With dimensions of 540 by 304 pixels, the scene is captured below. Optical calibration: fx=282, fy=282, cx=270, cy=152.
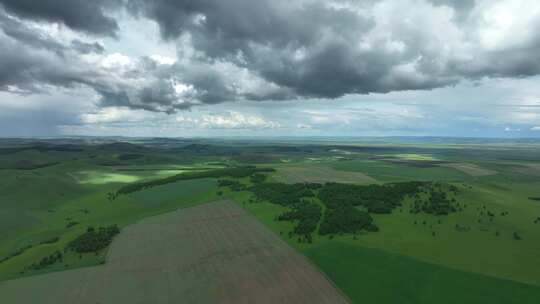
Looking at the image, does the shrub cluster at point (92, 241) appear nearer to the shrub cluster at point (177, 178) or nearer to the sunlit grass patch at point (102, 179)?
the shrub cluster at point (177, 178)

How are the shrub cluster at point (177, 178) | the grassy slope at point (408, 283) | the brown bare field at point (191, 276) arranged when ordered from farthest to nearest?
the shrub cluster at point (177, 178) → the brown bare field at point (191, 276) → the grassy slope at point (408, 283)

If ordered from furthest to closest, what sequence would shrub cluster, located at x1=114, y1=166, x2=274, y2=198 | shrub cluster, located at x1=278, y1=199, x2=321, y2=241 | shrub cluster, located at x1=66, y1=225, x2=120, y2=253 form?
shrub cluster, located at x1=114, y1=166, x2=274, y2=198, shrub cluster, located at x1=278, y1=199, x2=321, y2=241, shrub cluster, located at x1=66, y1=225, x2=120, y2=253

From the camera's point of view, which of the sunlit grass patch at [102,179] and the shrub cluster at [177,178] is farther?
the sunlit grass patch at [102,179]

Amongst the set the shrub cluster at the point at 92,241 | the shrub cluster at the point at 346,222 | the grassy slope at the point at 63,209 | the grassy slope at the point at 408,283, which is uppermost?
the shrub cluster at the point at 346,222

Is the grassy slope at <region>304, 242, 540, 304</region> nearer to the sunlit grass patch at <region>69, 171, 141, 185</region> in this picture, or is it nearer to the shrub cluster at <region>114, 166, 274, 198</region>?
the shrub cluster at <region>114, 166, 274, 198</region>

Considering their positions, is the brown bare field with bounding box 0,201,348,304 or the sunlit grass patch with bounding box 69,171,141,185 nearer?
the brown bare field with bounding box 0,201,348,304

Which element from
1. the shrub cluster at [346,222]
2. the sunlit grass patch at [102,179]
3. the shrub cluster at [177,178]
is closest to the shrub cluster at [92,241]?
the shrub cluster at [346,222]

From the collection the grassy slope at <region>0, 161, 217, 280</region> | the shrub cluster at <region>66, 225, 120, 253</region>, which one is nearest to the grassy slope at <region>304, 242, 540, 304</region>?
the shrub cluster at <region>66, 225, 120, 253</region>

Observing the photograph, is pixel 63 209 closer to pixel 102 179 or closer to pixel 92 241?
pixel 92 241

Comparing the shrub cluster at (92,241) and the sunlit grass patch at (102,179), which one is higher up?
the shrub cluster at (92,241)
